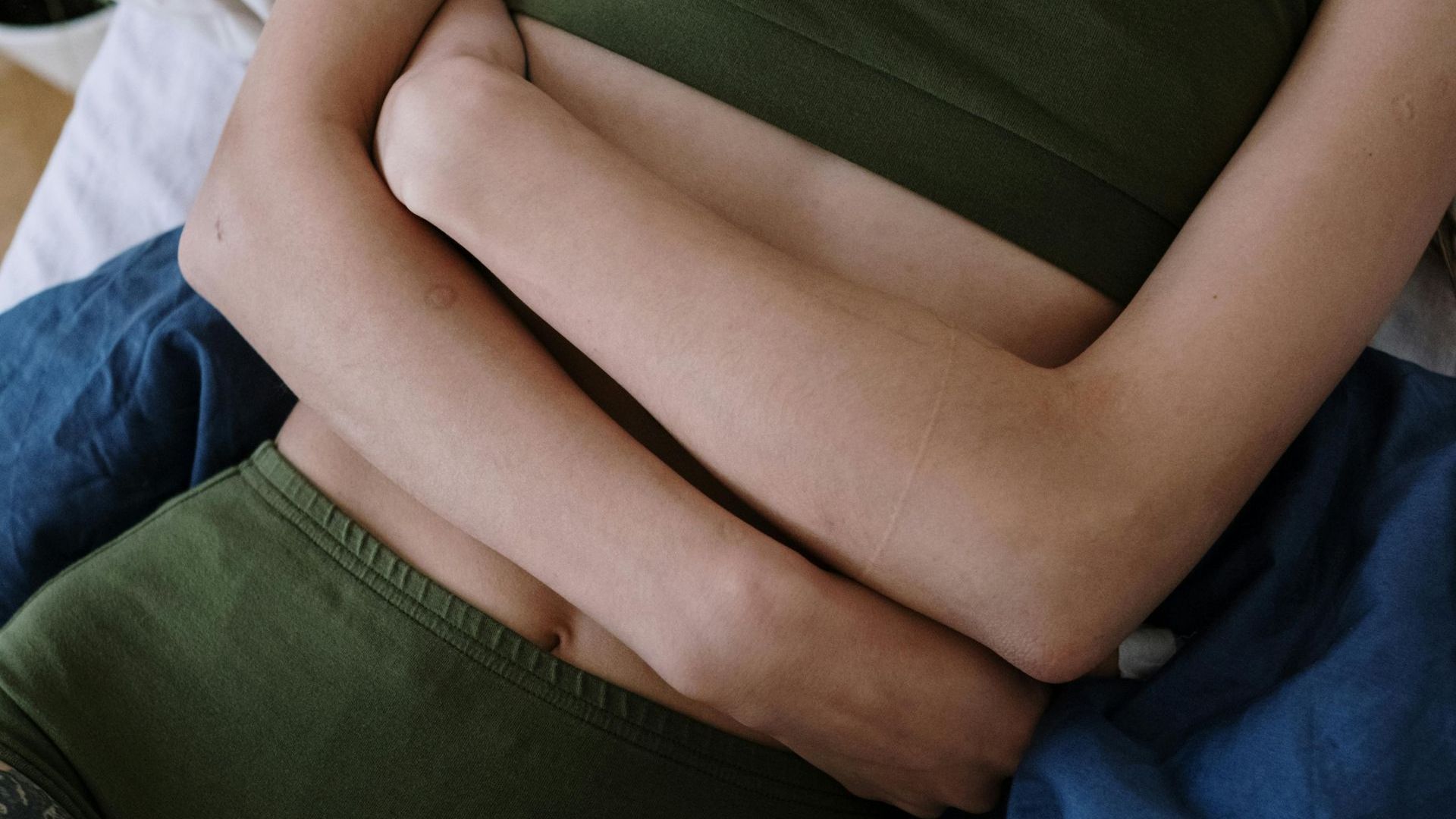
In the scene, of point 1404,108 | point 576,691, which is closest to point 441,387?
point 576,691

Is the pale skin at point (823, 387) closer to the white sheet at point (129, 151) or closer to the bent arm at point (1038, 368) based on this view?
the bent arm at point (1038, 368)

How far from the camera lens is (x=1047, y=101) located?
67 cm

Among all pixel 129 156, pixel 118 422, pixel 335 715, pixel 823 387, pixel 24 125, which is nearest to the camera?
pixel 823 387

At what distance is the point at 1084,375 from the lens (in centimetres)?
59

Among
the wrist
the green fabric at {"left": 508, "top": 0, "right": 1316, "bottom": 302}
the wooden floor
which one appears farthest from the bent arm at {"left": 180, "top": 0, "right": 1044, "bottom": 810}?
the wooden floor

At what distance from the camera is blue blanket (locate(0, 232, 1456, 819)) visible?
Result: 57 centimetres

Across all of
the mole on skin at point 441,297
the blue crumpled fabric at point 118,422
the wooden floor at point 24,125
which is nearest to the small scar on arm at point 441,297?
the mole on skin at point 441,297

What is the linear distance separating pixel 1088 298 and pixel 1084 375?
0.33 feet

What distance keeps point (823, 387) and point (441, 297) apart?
9.8 inches

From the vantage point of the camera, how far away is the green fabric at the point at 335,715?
68cm

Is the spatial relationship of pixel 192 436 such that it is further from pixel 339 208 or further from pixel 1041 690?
pixel 1041 690

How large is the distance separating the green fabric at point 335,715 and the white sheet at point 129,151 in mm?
564

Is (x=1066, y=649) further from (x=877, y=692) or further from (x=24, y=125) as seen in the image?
(x=24, y=125)

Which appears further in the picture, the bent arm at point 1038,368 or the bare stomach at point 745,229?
the bare stomach at point 745,229
